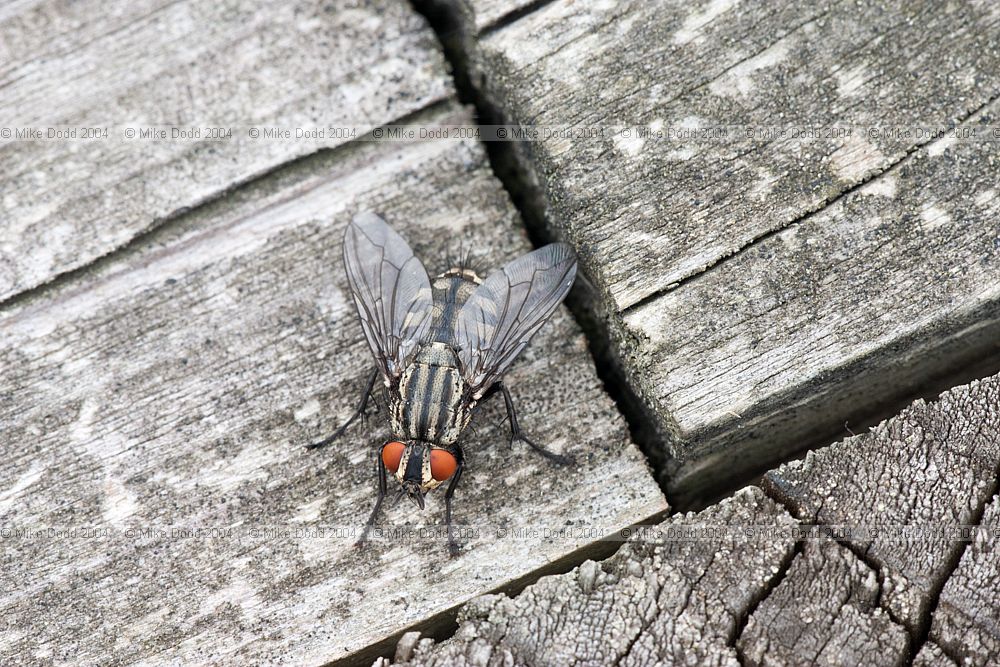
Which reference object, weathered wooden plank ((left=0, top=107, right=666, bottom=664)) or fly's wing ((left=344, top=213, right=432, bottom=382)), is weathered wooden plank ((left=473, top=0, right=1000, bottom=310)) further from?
fly's wing ((left=344, top=213, right=432, bottom=382))

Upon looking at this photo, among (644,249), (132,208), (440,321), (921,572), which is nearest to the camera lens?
(921,572)

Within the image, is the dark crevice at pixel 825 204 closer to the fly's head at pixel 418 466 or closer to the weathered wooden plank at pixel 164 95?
the fly's head at pixel 418 466

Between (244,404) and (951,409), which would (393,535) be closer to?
(244,404)

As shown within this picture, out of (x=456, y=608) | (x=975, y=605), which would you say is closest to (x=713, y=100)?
(x=975, y=605)

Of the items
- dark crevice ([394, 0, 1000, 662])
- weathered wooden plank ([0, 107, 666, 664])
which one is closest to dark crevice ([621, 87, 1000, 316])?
dark crevice ([394, 0, 1000, 662])

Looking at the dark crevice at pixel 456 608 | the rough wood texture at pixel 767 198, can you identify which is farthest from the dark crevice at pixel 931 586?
the dark crevice at pixel 456 608

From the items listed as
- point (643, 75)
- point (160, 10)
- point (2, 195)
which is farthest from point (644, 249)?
point (2, 195)

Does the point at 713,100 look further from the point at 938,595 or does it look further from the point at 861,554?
the point at 938,595
